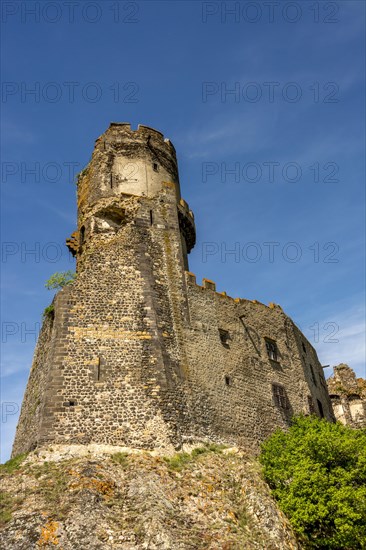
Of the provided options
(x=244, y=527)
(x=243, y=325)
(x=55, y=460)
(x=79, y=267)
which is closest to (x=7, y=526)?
(x=55, y=460)

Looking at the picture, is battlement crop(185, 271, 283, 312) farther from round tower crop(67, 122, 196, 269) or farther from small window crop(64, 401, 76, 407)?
small window crop(64, 401, 76, 407)

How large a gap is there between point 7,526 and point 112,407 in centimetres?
643

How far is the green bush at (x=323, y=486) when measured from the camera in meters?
18.8

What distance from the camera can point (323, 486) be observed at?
1972 cm

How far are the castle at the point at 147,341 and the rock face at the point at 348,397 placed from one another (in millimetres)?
8682

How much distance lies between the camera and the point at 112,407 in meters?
21.4

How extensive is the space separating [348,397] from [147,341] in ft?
78.9

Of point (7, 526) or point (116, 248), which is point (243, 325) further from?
point (7, 526)

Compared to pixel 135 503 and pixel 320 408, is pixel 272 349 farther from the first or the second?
pixel 135 503

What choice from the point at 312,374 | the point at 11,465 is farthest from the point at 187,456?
the point at 312,374

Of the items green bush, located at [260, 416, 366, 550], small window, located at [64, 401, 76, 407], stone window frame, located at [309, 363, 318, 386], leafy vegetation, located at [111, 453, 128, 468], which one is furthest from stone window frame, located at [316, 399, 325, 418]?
small window, located at [64, 401, 76, 407]

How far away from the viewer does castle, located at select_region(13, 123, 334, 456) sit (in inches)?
846

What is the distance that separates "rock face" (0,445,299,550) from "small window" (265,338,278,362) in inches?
359

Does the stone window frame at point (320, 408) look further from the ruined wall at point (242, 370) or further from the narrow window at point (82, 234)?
the narrow window at point (82, 234)
